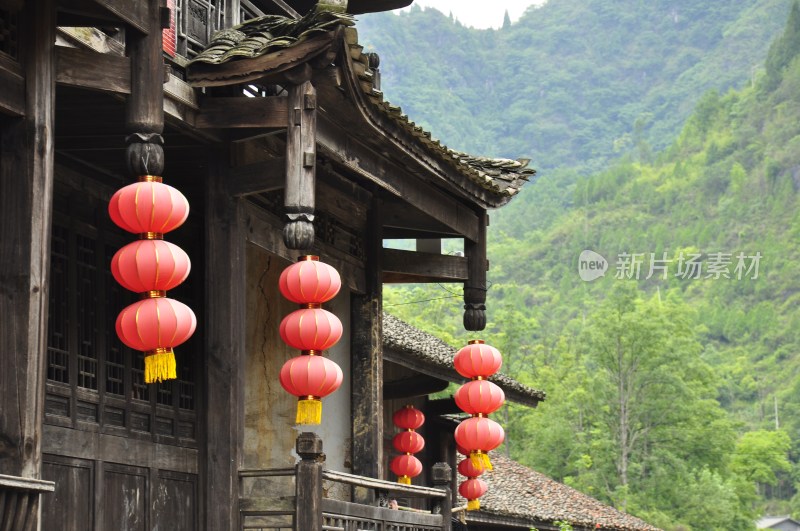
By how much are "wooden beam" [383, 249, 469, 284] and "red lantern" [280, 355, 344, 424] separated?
4181 mm

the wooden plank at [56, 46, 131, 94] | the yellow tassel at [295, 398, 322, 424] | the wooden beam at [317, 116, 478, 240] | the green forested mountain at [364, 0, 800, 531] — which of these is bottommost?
the yellow tassel at [295, 398, 322, 424]

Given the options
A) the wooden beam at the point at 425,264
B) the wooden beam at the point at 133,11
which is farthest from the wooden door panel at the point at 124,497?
the wooden beam at the point at 425,264

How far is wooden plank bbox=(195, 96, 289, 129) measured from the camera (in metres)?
10.8

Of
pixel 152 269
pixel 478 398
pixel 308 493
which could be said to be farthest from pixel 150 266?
pixel 478 398

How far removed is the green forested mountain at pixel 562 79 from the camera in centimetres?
16744

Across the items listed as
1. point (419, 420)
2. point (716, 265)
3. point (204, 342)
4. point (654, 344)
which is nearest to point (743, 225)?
point (716, 265)

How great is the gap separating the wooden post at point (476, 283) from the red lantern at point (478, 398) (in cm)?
61

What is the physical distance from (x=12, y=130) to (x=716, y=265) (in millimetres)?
103299

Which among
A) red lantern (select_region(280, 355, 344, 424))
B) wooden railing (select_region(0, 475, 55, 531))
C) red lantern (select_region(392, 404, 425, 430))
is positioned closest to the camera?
wooden railing (select_region(0, 475, 55, 531))

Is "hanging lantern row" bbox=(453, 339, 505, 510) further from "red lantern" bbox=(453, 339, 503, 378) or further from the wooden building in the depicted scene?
the wooden building

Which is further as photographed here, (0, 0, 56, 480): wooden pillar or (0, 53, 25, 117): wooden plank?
(0, 53, 25, 117): wooden plank

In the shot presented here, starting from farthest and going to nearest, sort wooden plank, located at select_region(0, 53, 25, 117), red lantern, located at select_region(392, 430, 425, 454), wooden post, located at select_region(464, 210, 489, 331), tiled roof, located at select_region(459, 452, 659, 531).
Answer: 1. tiled roof, located at select_region(459, 452, 659, 531)
2. red lantern, located at select_region(392, 430, 425, 454)
3. wooden post, located at select_region(464, 210, 489, 331)
4. wooden plank, located at select_region(0, 53, 25, 117)

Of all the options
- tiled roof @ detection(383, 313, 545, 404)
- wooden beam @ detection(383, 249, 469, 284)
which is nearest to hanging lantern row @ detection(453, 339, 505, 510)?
wooden beam @ detection(383, 249, 469, 284)

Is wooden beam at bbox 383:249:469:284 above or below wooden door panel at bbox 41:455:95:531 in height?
above
